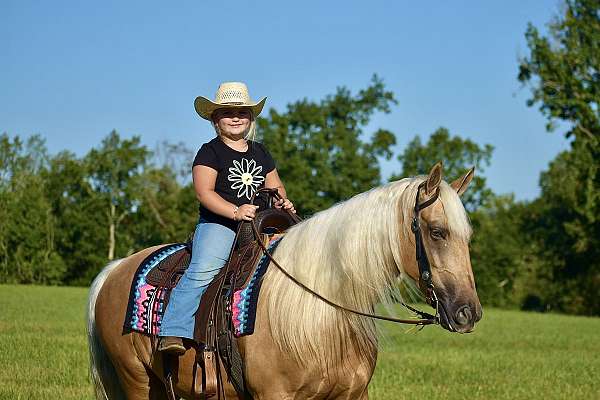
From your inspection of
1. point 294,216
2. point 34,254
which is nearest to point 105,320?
point 294,216

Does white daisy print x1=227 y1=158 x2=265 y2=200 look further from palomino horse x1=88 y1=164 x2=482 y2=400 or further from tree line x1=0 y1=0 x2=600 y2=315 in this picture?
tree line x1=0 y1=0 x2=600 y2=315

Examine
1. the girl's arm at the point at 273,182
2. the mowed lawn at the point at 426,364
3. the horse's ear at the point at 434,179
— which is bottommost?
the mowed lawn at the point at 426,364

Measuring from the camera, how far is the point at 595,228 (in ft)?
158

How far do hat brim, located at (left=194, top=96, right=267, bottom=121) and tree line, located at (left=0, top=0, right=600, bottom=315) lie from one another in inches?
1998

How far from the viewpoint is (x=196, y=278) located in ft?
19.0

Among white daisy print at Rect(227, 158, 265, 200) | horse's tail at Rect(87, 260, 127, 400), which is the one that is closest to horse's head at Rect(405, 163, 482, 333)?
white daisy print at Rect(227, 158, 265, 200)

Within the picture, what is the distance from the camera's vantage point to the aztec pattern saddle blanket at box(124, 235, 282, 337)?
543 cm

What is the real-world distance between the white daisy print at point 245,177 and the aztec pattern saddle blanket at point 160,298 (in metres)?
0.39

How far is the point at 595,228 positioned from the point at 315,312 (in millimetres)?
46120

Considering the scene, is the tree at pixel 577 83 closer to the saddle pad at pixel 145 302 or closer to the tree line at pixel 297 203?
the tree line at pixel 297 203

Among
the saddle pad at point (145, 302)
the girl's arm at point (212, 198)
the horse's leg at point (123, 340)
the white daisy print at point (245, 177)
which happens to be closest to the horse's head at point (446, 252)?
the girl's arm at point (212, 198)

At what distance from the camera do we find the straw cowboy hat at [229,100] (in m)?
6.04

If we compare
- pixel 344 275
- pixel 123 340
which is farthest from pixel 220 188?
pixel 123 340

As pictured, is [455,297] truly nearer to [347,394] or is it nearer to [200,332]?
[347,394]
